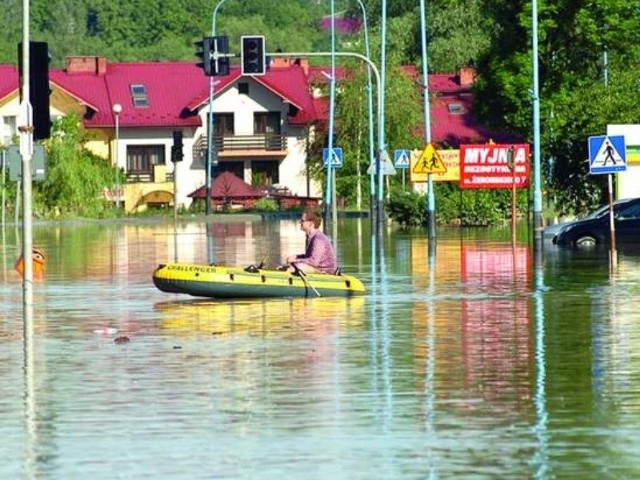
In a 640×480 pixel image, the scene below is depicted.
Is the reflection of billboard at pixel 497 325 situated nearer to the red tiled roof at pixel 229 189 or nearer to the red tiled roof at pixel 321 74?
the red tiled roof at pixel 229 189

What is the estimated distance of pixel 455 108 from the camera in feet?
383

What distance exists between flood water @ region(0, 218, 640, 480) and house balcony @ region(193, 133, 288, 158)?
Answer: 255 feet

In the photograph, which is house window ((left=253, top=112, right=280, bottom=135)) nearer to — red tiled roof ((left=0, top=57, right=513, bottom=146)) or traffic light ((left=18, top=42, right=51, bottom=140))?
red tiled roof ((left=0, top=57, right=513, bottom=146))

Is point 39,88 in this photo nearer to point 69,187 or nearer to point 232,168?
point 69,187

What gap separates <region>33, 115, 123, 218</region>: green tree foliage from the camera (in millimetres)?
92500

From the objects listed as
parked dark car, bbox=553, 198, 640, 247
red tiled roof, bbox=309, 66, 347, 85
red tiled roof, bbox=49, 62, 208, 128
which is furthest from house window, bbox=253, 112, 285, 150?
parked dark car, bbox=553, 198, 640, 247

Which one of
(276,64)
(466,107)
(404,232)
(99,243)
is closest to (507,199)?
(404,232)

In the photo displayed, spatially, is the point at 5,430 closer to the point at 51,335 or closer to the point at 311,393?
the point at 311,393

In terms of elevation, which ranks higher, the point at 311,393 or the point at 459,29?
the point at 459,29

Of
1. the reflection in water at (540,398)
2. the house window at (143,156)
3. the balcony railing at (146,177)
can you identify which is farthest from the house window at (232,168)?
the reflection in water at (540,398)

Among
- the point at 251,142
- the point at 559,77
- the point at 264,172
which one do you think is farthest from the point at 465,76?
the point at 559,77

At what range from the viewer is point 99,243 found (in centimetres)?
5928

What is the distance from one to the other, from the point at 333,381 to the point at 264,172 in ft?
321

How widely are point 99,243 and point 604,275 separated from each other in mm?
25306
